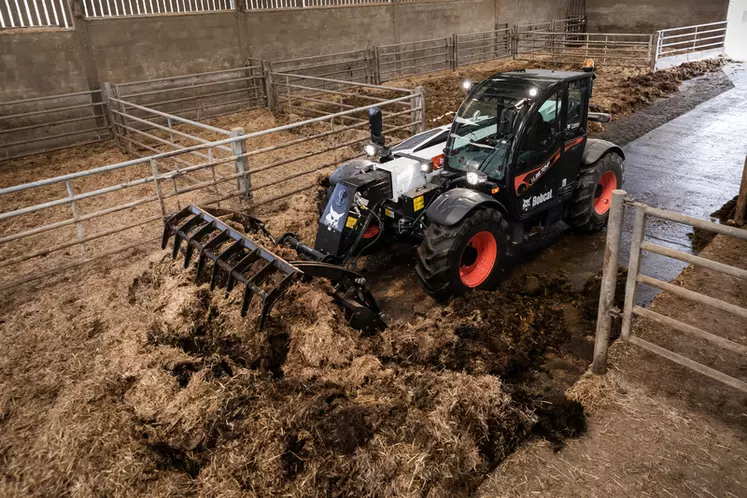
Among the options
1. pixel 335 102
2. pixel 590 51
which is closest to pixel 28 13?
pixel 335 102

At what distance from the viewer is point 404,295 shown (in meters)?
5.50

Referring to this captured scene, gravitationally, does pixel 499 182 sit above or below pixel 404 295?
above

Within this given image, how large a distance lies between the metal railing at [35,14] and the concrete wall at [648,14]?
20.2m

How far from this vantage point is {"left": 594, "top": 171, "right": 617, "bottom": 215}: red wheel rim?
677 centimetres

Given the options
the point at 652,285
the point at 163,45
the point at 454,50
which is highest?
the point at 163,45

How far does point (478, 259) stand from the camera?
17.8 feet

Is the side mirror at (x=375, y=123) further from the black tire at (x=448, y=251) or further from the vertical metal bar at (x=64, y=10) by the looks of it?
the vertical metal bar at (x=64, y=10)

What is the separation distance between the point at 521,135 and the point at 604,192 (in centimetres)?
226

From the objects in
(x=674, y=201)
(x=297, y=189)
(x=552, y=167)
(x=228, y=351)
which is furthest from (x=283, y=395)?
(x=674, y=201)

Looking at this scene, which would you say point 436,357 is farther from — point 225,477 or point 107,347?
point 107,347

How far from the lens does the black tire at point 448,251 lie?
15.8 feet

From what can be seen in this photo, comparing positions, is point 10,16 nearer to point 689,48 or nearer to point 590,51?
point 590,51

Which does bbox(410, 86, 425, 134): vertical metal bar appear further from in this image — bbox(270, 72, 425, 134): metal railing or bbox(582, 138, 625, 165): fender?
bbox(582, 138, 625, 165): fender

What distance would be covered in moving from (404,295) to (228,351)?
6.41ft
